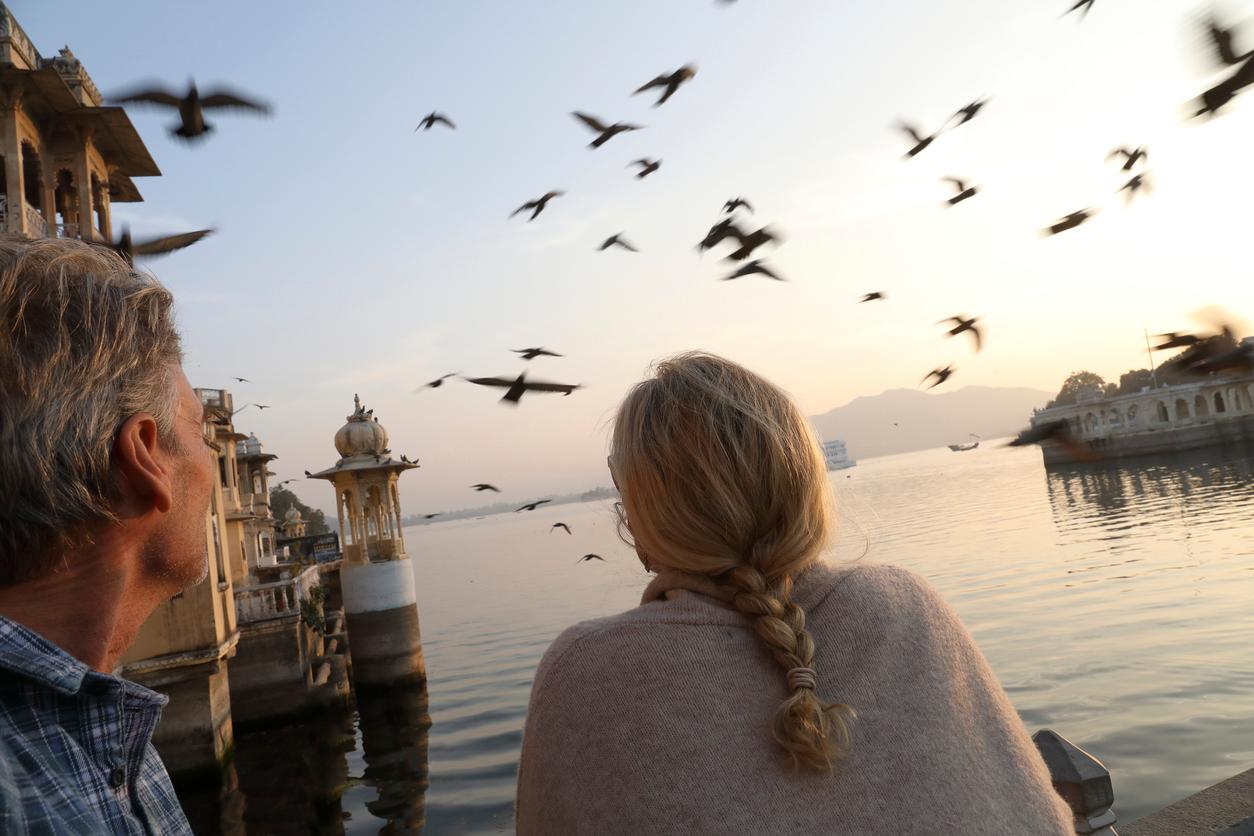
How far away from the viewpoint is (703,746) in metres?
1.87

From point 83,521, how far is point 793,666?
53.7 inches

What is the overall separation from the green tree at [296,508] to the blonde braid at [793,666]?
89775 mm

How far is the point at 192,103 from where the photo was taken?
20.3ft

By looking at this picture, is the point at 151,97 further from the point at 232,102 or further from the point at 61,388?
the point at 61,388

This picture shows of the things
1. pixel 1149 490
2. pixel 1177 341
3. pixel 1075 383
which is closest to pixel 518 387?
pixel 1177 341

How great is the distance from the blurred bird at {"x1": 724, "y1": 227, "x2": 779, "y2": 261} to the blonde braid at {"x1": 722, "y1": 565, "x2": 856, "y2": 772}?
612cm

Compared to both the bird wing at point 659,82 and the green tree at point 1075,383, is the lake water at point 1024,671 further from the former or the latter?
the green tree at point 1075,383

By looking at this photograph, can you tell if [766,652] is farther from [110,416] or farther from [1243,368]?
[1243,368]

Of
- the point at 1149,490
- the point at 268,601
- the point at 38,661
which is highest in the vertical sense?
the point at 38,661

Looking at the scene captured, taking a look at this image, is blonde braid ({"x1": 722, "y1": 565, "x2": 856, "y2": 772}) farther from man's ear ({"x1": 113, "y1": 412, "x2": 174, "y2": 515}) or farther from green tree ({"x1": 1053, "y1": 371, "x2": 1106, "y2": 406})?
green tree ({"x1": 1053, "y1": 371, "x2": 1106, "y2": 406})

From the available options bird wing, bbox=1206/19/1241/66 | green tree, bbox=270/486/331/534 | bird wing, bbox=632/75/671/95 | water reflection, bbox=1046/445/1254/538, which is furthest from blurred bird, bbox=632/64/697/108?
green tree, bbox=270/486/331/534

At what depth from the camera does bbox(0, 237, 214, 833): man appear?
1.33 metres

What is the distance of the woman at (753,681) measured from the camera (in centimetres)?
183

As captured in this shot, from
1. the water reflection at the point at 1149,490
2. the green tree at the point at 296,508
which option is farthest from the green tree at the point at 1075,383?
the green tree at the point at 296,508
